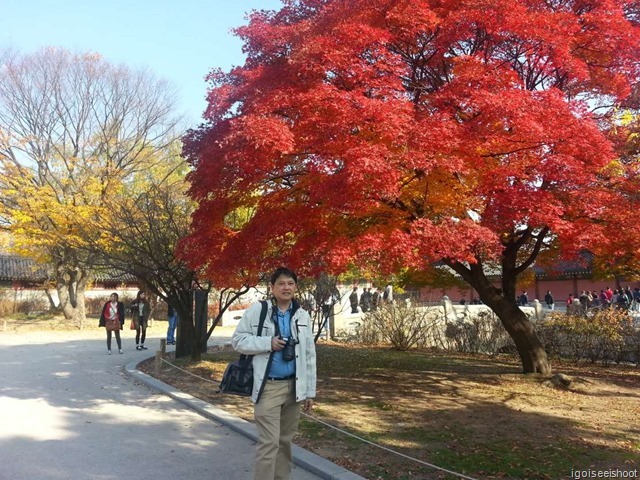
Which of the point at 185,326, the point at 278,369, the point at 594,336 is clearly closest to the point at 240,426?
the point at 278,369

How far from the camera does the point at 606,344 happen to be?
35.7ft

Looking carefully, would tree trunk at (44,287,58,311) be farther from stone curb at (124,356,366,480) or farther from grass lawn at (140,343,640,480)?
stone curb at (124,356,366,480)

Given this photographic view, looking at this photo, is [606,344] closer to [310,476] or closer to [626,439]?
[626,439]

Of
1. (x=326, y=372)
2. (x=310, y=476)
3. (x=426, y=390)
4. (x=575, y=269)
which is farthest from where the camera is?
(x=575, y=269)

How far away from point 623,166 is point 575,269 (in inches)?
1010

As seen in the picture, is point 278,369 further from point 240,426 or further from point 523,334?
point 523,334

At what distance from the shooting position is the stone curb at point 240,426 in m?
4.35

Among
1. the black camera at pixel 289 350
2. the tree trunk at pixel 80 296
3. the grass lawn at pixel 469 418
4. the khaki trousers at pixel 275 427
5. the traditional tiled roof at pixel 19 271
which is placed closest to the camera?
the khaki trousers at pixel 275 427

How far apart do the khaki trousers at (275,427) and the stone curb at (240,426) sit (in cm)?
60

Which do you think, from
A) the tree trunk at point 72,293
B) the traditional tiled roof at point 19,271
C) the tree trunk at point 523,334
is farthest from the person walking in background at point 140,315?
the traditional tiled roof at point 19,271

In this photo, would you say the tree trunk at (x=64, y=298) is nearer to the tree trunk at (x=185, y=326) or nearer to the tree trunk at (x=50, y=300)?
the tree trunk at (x=50, y=300)

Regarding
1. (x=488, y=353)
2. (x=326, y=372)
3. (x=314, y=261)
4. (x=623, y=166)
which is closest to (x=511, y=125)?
(x=623, y=166)

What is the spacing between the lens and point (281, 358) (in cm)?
376

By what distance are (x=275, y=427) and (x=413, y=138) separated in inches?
151
